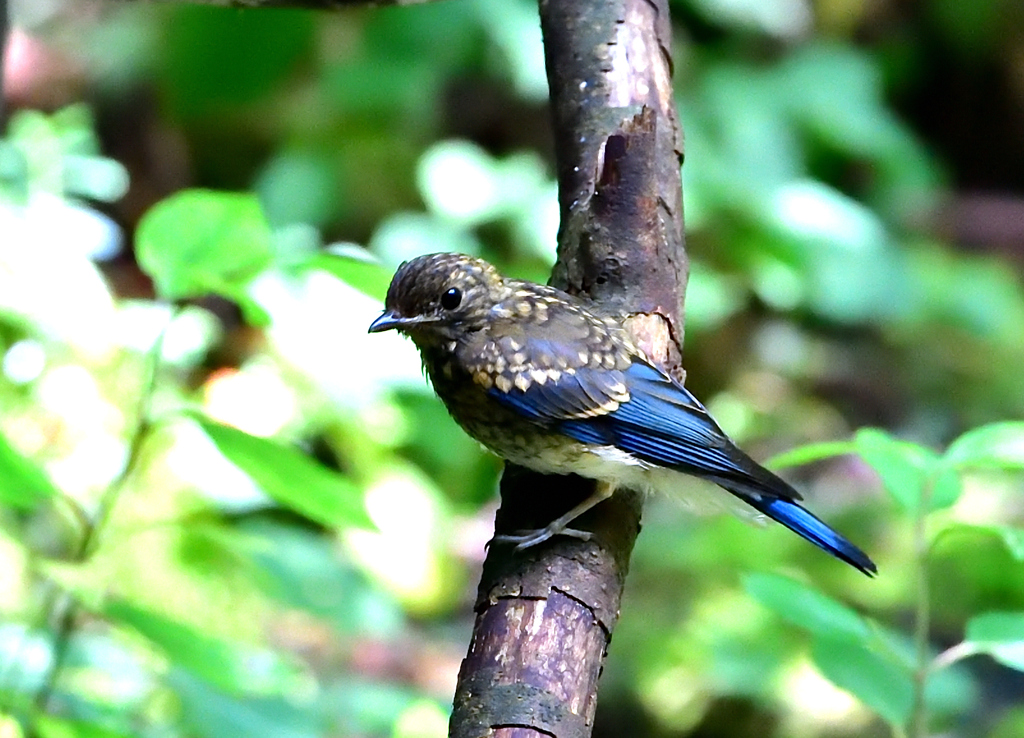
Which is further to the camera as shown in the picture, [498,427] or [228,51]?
[228,51]

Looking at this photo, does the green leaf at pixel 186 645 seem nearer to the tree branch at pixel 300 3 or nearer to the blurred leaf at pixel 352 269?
the blurred leaf at pixel 352 269

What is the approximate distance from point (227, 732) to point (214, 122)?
12.8ft

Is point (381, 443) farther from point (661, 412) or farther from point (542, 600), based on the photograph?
point (542, 600)

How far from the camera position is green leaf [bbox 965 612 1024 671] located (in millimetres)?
1751

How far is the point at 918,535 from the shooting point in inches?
72.5

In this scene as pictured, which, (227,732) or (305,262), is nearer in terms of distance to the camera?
(305,262)

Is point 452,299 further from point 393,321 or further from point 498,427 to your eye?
point 498,427

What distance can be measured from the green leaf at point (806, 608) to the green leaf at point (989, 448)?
0.29m

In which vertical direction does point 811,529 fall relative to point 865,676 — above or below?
above

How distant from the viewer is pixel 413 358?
372 cm

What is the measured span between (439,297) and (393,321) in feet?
0.33

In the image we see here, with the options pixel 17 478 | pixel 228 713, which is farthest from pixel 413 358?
pixel 17 478

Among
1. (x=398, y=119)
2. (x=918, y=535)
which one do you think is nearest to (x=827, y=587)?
(x=918, y=535)

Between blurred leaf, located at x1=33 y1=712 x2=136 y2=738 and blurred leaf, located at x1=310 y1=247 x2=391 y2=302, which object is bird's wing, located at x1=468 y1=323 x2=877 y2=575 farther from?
blurred leaf, located at x1=33 y1=712 x2=136 y2=738
